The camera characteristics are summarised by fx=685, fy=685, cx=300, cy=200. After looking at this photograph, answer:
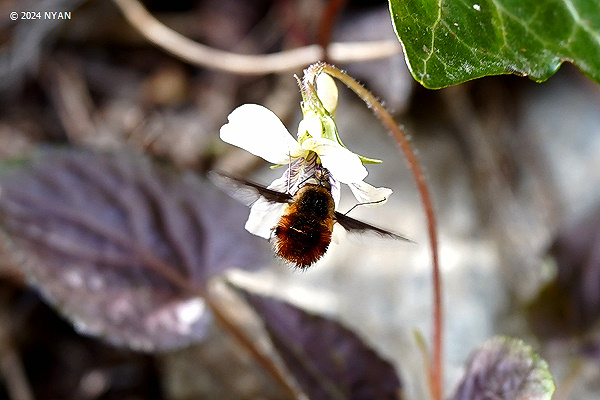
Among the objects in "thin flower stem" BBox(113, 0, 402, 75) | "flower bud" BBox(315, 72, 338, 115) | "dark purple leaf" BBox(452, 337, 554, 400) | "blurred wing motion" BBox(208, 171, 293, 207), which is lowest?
"dark purple leaf" BBox(452, 337, 554, 400)

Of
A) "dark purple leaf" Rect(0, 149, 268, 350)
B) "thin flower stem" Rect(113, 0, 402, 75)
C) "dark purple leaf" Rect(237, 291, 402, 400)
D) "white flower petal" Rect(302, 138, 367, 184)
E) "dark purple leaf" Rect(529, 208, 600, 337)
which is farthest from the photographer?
"thin flower stem" Rect(113, 0, 402, 75)

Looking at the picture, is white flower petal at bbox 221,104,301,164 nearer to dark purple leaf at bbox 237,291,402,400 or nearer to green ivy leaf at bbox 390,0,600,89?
green ivy leaf at bbox 390,0,600,89

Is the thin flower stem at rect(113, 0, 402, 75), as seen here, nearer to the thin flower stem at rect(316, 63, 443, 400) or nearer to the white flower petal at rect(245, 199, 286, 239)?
the thin flower stem at rect(316, 63, 443, 400)

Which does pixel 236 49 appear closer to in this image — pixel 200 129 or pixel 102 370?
pixel 200 129

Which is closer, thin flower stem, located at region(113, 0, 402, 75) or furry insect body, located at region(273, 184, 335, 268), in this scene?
furry insect body, located at region(273, 184, 335, 268)

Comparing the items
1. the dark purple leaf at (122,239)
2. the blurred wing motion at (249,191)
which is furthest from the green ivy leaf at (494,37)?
the dark purple leaf at (122,239)

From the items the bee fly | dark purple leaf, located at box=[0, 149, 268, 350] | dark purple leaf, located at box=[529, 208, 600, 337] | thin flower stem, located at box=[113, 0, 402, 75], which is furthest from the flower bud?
thin flower stem, located at box=[113, 0, 402, 75]

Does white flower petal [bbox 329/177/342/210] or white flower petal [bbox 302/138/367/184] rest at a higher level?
white flower petal [bbox 329/177/342/210]

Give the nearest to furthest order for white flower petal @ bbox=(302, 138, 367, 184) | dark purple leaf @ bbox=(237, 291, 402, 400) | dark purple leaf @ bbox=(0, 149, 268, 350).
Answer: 1. white flower petal @ bbox=(302, 138, 367, 184)
2. dark purple leaf @ bbox=(237, 291, 402, 400)
3. dark purple leaf @ bbox=(0, 149, 268, 350)
